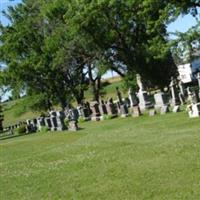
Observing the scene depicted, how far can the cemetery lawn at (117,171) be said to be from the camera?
1262 centimetres

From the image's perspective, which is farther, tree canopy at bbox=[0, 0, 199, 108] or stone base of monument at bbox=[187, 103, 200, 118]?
tree canopy at bbox=[0, 0, 199, 108]

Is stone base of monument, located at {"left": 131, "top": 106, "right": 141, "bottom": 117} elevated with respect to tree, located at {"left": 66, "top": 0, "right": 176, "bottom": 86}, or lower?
lower

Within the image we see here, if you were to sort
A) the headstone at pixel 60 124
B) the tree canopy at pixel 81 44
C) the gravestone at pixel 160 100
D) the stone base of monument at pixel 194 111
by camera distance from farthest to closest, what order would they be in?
the tree canopy at pixel 81 44 → the headstone at pixel 60 124 → the gravestone at pixel 160 100 → the stone base of monument at pixel 194 111

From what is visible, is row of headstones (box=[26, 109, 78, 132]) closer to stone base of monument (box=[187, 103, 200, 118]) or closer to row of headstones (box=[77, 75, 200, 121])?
row of headstones (box=[77, 75, 200, 121])

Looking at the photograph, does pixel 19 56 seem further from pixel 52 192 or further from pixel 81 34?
pixel 52 192

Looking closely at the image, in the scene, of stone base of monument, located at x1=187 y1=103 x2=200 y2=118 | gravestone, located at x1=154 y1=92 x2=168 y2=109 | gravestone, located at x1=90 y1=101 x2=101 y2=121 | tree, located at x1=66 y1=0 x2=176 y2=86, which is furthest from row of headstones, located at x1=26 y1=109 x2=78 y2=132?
stone base of monument, located at x1=187 y1=103 x2=200 y2=118

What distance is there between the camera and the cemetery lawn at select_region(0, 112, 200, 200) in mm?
12617

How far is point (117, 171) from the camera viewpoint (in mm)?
15609

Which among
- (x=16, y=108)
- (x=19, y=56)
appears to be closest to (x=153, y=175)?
(x=19, y=56)

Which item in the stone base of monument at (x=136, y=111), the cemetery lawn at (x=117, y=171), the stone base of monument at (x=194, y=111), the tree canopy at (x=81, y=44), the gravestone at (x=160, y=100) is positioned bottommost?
the cemetery lawn at (x=117, y=171)

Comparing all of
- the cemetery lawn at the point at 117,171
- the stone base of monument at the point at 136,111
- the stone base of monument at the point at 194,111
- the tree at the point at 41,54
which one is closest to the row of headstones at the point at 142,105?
the stone base of monument at the point at 136,111

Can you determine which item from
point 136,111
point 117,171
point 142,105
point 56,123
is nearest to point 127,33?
point 142,105

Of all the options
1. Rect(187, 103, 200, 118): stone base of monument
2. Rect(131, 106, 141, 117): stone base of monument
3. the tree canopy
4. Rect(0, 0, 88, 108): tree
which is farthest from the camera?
Rect(0, 0, 88, 108): tree

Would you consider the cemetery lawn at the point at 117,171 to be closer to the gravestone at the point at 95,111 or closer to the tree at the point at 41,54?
the gravestone at the point at 95,111
